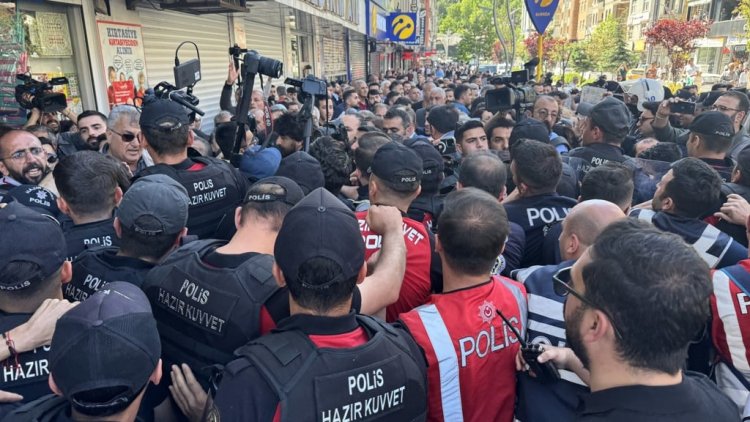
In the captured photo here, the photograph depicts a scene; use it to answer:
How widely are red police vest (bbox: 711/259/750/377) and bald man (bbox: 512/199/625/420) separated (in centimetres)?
49

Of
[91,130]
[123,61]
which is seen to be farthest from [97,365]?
[123,61]

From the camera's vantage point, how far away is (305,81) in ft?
14.6

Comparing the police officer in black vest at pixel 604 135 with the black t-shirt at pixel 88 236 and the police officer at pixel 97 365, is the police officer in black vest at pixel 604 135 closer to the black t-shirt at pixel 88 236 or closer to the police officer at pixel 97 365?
the black t-shirt at pixel 88 236

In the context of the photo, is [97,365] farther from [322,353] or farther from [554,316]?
[554,316]

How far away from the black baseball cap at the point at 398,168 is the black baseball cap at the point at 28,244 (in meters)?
1.52

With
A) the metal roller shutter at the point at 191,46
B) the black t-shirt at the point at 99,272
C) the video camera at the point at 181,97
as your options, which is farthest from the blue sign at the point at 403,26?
the black t-shirt at the point at 99,272

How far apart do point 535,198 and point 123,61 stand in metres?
6.58

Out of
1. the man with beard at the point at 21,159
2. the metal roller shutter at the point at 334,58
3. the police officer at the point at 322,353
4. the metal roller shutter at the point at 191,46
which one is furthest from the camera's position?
the metal roller shutter at the point at 334,58

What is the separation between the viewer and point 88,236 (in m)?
2.60

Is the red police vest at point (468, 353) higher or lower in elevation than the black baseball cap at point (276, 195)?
lower

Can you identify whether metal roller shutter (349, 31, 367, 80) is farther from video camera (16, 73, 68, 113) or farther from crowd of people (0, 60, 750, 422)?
crowd of people (0, 60, 750, 422)

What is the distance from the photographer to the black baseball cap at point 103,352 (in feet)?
4.41

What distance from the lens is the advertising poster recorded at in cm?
699

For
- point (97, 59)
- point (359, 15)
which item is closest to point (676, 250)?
point (97, 59)
